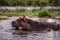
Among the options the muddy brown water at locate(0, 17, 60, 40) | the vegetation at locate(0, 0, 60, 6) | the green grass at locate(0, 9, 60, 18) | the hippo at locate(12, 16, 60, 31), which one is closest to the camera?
the muddy brown water at locate(0, 17, 60, 40)

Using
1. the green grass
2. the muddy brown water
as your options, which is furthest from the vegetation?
the muddy brown water

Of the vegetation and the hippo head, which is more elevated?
the hippo head

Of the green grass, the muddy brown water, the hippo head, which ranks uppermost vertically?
the hippo head

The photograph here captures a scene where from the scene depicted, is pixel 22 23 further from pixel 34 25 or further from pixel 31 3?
pixel 31 3

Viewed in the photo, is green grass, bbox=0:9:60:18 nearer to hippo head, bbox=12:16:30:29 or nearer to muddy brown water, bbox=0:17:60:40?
hippo head, bbox=12:16:30:29

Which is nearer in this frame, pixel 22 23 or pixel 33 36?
pixel 33 36

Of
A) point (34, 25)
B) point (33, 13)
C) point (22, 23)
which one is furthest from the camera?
point (33, 13)

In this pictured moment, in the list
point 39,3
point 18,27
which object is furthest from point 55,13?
point 18,27

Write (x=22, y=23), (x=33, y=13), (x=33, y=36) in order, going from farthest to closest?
(x=33, y=13)
(x=22, y=23)
(x=33, y=36)

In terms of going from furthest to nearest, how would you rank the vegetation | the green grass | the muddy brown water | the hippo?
the vegetation
the green grass
the hippo
the muddy brown water

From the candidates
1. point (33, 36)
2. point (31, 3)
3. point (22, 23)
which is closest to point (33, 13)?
point (31, 3)

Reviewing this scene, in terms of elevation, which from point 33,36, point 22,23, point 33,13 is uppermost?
point 22,23

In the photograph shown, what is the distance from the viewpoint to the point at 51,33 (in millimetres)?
7605

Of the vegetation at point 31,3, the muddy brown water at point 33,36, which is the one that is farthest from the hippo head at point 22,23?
the vegetation at point 31,3
